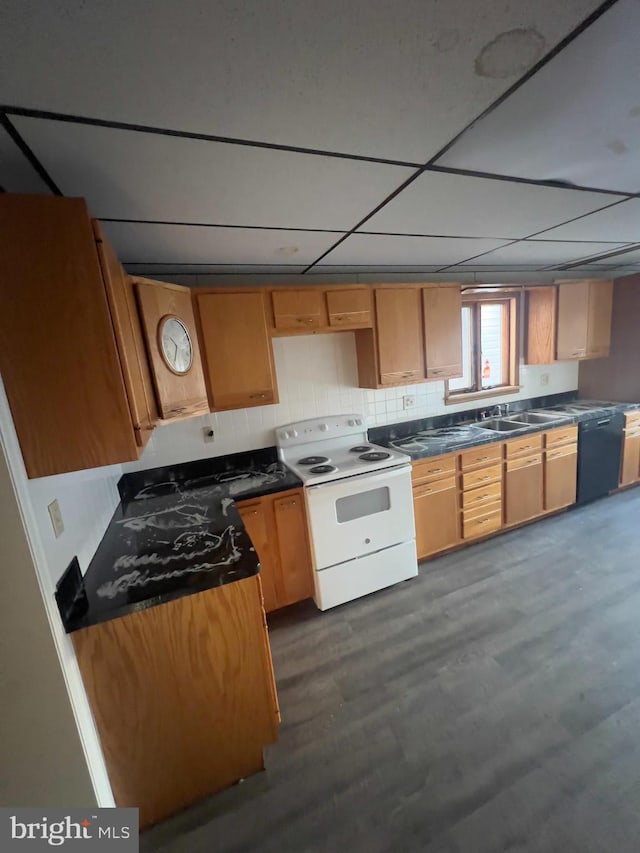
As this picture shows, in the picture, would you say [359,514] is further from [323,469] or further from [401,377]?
[401,377]

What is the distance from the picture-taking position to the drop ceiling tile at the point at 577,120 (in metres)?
0.70

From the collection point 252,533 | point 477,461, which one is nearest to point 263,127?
point 252,533

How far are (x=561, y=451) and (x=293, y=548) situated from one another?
8.65ft

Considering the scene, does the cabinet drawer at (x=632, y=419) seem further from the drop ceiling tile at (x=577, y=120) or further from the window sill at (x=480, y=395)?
the drop ceiling tile at (x=577, y=120)

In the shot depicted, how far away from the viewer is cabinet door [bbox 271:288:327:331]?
227 cm

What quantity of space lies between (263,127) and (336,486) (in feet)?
5.99

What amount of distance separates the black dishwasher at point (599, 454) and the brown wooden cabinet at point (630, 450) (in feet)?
0.31

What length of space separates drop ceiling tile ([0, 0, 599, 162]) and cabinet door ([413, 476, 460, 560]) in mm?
2284

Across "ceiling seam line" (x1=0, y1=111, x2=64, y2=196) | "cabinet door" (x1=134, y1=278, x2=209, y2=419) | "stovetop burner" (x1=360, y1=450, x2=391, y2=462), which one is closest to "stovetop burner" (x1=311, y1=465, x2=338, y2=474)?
"stovetop burner" (x1=360, y1=450, x2=391, y2=462)

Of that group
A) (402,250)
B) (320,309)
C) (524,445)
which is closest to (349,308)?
(320,309)

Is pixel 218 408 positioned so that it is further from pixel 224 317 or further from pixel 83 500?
pixel 83 500

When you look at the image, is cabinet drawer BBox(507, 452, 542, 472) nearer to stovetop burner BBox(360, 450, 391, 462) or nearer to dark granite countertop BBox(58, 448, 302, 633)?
stovetop burner BBox(360, 450, 391, 462)

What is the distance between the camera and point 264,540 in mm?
2203

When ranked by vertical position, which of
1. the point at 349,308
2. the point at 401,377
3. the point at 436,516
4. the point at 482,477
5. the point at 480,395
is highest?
the point at 349,308
